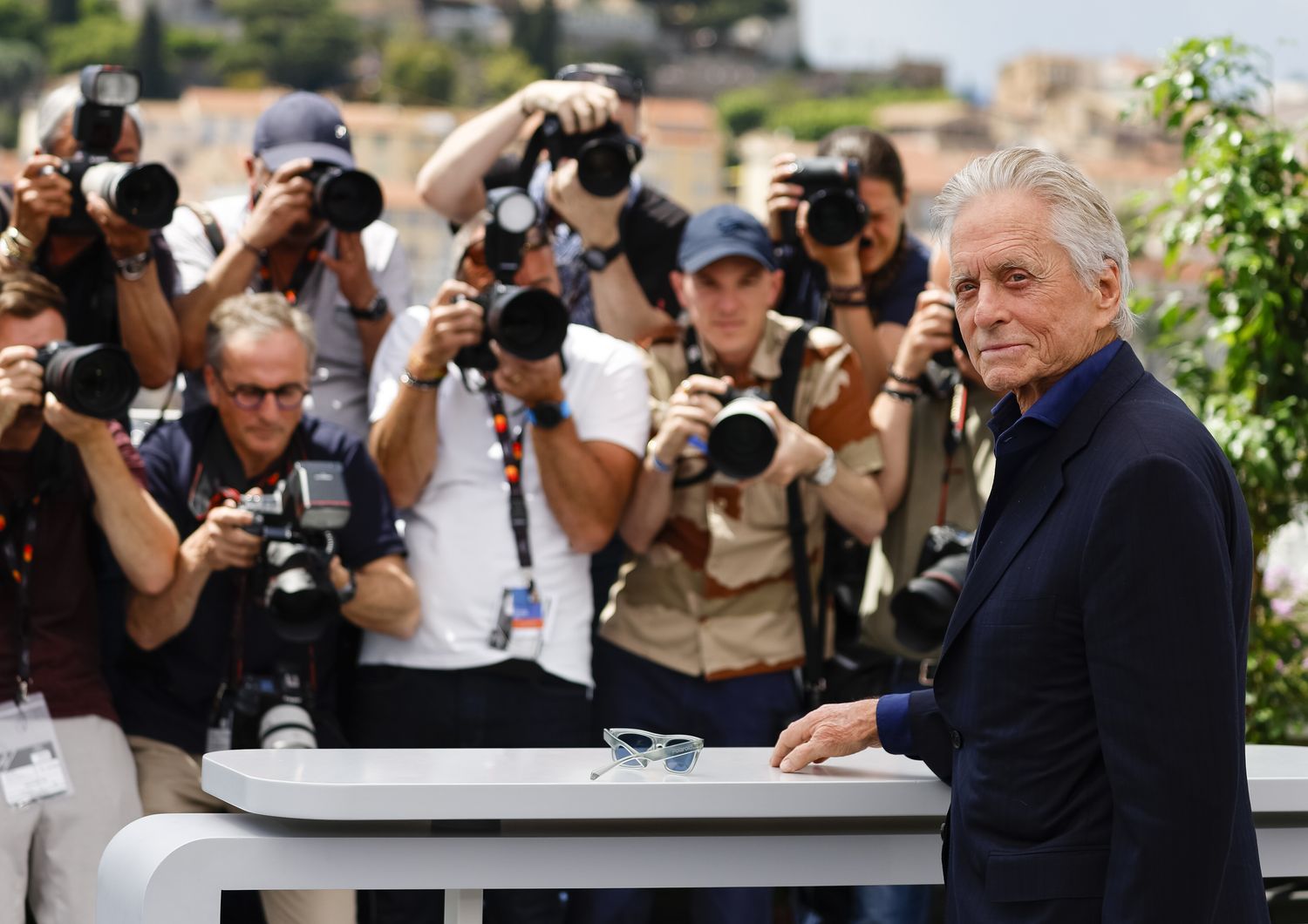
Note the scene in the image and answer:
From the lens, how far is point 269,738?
295 cm

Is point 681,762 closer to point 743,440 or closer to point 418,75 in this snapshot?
point 743,440

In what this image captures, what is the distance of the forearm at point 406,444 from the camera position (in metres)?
3.24

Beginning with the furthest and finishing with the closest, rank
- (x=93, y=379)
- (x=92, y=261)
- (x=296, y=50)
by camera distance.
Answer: (x=296, y=50) < (x=92, y=261) < (x=93, y=379)

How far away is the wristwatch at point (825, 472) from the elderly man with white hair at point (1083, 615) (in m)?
1.31

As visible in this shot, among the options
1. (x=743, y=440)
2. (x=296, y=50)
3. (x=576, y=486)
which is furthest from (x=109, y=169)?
(x=296, y=50)

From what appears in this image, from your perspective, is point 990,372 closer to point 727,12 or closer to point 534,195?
point 534,195

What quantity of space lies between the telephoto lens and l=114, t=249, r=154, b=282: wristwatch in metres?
0.12

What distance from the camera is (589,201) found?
3664 mm

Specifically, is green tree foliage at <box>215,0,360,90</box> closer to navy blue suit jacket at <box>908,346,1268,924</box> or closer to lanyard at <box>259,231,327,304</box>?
lanyard at <box>259,231,327,304</box>

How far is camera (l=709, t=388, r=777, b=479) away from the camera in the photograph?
10.2 ft

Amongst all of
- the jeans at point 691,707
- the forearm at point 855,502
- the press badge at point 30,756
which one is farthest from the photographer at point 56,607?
the forearm at point 855,502

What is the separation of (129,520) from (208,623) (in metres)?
0.27

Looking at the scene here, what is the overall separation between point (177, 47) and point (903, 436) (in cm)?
11660

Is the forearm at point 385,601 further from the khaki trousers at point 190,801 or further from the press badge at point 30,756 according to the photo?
the press badge at point 30,756
